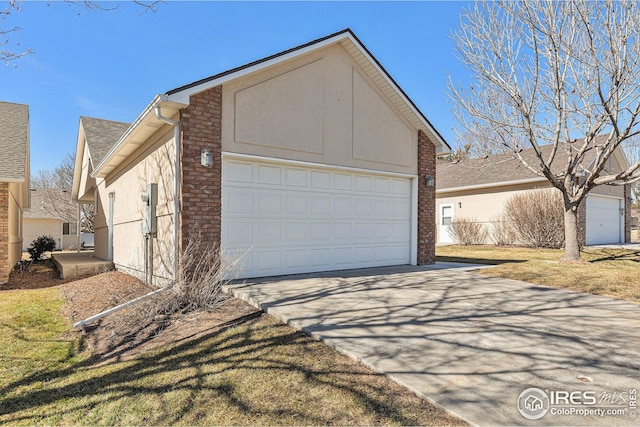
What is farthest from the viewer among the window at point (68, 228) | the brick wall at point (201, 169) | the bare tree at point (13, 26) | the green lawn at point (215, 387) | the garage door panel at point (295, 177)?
the window at point (68, 228)

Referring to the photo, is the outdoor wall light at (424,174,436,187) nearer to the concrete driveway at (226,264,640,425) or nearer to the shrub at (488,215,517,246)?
the concrete driveway at (226,264,640,425)

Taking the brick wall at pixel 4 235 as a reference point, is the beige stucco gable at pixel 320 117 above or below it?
above

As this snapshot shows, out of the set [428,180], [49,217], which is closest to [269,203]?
[428,180]

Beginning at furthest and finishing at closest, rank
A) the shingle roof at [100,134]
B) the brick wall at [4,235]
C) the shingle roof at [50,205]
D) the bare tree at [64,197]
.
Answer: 1. the bare tree at [64,197]
2. the shingle roof at [50,205]
3. the shingle roof at [100,134]
4. the brick wall at [4,235]

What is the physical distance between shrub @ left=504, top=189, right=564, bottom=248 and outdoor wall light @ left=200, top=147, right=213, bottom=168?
14524 mm

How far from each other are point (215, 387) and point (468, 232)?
59.6ft

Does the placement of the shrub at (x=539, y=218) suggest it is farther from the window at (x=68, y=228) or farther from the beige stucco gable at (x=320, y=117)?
the window at (x=68, y=228)

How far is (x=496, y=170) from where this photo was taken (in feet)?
59.4

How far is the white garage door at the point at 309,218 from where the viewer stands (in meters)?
7.11

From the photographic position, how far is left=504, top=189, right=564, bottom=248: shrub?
15086 mm

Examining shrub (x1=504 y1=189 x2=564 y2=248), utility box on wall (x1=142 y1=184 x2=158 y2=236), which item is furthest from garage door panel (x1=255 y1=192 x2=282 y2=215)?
shrub (x1=504 y1=189 x2=564 y2=248)

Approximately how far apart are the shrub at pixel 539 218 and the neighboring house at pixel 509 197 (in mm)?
881

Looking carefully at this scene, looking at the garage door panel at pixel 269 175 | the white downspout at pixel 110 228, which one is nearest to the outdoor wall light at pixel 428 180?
the garage door panel at pixel 269 175

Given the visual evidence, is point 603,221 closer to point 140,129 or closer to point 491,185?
point 491,185
